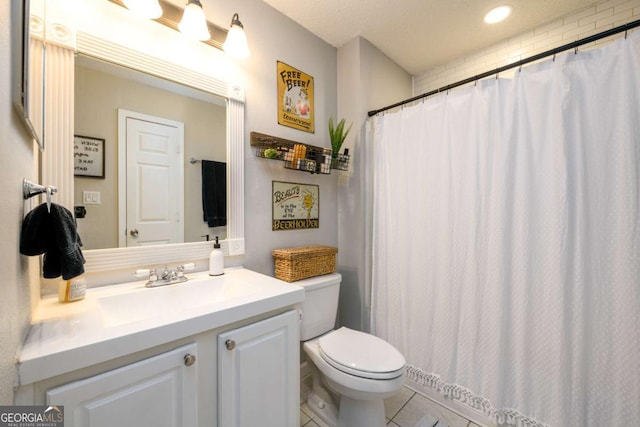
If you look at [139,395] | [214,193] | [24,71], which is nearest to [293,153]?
[214,193]

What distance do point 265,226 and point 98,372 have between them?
3.42ft

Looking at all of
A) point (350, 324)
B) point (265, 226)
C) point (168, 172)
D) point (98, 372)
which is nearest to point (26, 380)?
point (98, 372)

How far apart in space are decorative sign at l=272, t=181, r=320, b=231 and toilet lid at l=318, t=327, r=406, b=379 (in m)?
0.73

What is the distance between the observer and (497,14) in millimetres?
1681

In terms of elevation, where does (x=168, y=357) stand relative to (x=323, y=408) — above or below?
above

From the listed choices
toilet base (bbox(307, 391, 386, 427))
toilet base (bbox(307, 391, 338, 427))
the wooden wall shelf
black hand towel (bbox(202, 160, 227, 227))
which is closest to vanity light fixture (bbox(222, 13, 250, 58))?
the wooden wall shelf

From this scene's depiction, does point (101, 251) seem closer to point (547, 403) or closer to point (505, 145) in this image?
point (505, 145)

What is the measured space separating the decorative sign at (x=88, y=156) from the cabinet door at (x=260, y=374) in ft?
2.91

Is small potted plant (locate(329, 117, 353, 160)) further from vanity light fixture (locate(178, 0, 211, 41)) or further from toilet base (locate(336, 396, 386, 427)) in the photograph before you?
toilet base (locate(336, 396, 386, 427))

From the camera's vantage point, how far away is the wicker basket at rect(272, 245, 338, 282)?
1.51 m

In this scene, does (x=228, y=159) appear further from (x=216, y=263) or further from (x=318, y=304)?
(x=318, y=304)

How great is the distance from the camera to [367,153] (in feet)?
6.27

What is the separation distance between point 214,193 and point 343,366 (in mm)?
1108

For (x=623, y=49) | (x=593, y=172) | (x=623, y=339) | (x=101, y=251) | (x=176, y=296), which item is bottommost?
(x=623, y=339)
